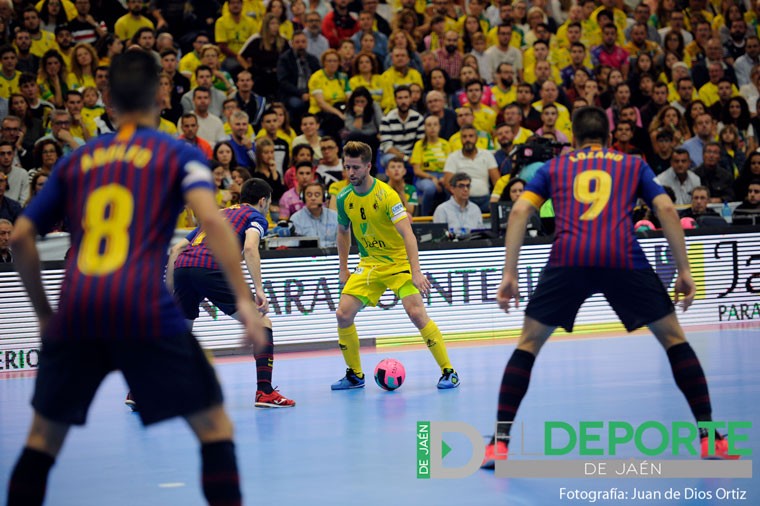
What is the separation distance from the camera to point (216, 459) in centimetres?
358

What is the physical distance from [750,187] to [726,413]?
23.5ft

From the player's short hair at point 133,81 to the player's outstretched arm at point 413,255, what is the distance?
4301mm

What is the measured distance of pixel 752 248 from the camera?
1246 centimetres

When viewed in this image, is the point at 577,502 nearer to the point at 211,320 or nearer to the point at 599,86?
the point at 211,320

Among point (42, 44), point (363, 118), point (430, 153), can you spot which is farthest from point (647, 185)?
point (42, 44)

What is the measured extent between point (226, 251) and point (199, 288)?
4.23 meters

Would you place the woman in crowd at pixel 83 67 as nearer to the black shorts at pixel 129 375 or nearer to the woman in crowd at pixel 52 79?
the woman in crowd at pixel 52 79

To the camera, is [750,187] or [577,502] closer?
[577,502]

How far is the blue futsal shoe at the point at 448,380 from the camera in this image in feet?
27.6

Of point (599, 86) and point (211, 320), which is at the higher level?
point (599, 86)

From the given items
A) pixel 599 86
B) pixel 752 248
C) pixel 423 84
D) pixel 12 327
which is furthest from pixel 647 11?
pixel 12 327

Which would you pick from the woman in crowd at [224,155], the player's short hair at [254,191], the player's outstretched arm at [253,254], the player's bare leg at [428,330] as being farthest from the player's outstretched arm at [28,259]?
the woman in crowd at [224,155]

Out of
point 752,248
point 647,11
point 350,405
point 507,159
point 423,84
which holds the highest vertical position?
point 647,11

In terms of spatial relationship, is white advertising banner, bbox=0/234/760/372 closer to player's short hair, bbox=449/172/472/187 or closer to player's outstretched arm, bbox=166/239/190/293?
player's short hair, bbox=449/172/472/187
